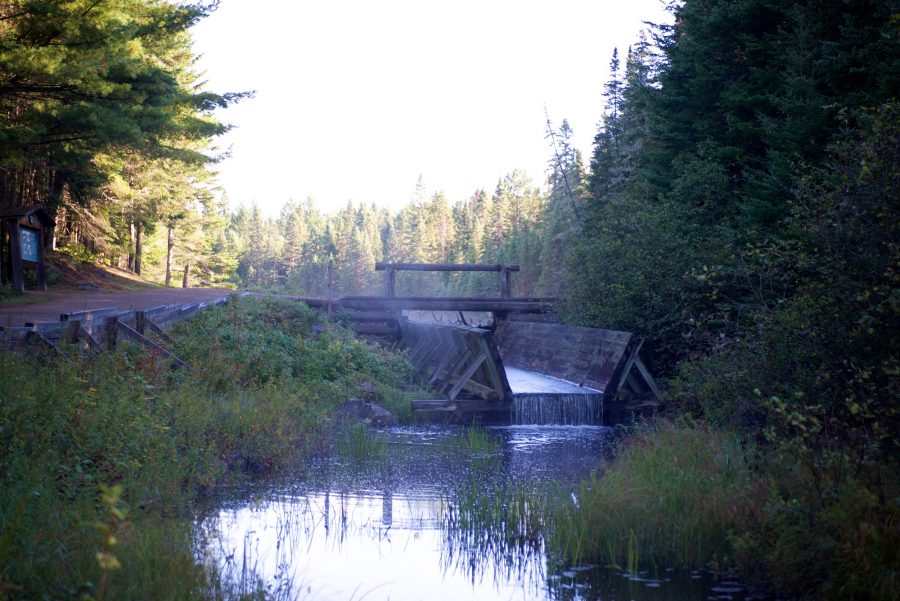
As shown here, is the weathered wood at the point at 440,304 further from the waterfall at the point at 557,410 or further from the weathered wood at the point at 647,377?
the waterfall at the point at 557,410

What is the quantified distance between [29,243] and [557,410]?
16.1 m

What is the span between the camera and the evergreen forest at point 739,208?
6457mm

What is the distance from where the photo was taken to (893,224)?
7355 millimetres

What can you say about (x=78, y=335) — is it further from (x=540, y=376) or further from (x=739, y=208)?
(x=739, y=208)

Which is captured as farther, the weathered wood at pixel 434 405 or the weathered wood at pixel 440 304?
the weathered wood at pixel 440 304

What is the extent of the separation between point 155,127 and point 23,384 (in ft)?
36.9

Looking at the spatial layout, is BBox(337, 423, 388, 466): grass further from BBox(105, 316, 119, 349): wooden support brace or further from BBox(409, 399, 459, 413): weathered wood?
BBox(105, 316, 119, 349): wooden support brace

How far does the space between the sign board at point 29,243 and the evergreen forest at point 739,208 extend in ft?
6.90

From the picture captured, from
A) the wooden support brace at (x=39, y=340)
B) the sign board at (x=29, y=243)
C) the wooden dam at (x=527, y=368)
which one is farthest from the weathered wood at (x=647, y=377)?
the sign board at (x=29, y=243)

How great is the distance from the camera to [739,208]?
62.8 feet

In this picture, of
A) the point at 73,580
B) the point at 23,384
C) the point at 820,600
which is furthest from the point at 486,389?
the point at 73,580

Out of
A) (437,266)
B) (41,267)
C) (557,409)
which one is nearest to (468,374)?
(557,409)

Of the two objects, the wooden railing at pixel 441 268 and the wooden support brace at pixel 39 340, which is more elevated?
the wooden railing at pixel 441 268

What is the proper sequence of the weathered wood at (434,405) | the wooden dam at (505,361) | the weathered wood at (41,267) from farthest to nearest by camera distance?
the weathered wood at (41,267) → the weathered wood at (434,405) → the wooden dam at (505,361)
